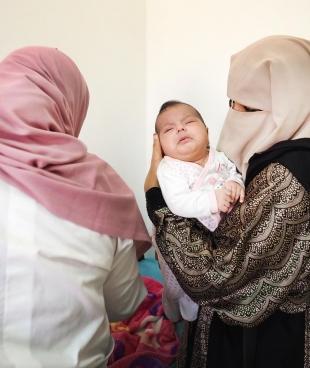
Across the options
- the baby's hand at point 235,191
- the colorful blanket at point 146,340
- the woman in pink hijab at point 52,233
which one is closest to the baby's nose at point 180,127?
the baby's hand at point 235,191

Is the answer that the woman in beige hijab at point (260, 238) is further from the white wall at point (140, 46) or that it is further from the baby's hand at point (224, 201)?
the white wall at point (140, 46)

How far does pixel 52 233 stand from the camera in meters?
0.72

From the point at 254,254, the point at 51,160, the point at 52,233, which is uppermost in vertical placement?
the point at 51,160

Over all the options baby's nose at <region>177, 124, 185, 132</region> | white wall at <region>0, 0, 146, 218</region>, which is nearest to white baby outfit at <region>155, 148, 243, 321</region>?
baby's nose at <region>177, 124, 185, 132</region>

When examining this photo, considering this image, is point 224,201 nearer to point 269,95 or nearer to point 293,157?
point 293,157

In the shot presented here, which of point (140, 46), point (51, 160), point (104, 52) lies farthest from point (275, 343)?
point (140, 46)

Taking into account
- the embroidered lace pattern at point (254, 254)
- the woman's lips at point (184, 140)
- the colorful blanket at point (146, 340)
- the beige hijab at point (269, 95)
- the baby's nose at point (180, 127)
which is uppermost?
the beige hijab at point (269, 95)

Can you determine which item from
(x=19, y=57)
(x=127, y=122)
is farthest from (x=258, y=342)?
(x=127, y=122)

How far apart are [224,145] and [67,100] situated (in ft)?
1.78

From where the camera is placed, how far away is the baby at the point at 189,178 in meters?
1.03

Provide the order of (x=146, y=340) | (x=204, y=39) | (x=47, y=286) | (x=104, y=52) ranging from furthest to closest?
(x=104, y=52) < (x=204, y=39) < (x=146, y=340) < (x=47, y=286)

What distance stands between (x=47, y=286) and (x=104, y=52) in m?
1.49

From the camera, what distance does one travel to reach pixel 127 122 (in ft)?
6.68

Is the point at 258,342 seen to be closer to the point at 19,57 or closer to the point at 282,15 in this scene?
the point at 19,57
